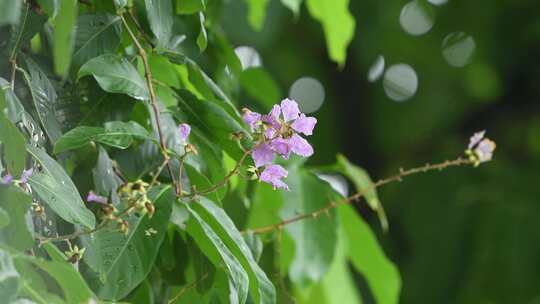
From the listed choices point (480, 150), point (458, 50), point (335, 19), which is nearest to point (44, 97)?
point (480, 150)

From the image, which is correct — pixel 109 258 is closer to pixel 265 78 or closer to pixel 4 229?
pixel 4 229

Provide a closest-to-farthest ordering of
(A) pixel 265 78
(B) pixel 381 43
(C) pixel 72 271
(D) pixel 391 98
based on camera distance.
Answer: (C) pixel 72 271
(A) pixel 265 78
(B) pixel 381 43
(D) pixel 391 98

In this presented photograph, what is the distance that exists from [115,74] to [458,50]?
274 centimetres

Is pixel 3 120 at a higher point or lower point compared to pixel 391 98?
lower

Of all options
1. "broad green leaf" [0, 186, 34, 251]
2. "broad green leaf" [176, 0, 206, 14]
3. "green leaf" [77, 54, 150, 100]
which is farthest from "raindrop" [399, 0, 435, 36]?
"broad green leaf" [0, 186, 34, 251]

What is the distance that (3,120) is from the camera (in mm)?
924

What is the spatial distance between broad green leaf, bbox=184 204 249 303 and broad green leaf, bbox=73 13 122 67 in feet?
0.65

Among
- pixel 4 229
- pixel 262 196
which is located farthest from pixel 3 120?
pixel 262 196

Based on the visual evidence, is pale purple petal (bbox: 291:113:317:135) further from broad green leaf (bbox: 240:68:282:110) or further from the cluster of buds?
broad green leaf (bbox: 240:68:282:110)

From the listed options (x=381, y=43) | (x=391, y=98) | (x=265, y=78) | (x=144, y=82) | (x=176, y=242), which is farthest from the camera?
(x=391, y=98)

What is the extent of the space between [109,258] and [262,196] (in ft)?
2.26

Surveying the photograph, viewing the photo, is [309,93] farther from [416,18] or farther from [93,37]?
[93,37]

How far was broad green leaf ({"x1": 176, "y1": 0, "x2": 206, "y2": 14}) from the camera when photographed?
1194 mm

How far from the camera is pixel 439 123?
12.1 ft
